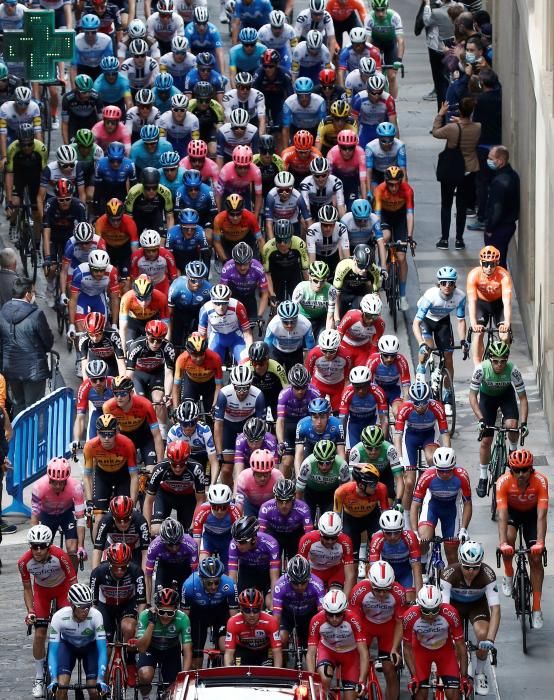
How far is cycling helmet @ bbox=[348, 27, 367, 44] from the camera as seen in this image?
3794 centimetres

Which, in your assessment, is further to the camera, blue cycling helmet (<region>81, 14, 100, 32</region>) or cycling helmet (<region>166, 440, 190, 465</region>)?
blue cycling helmet (<region>81, 14, 100, 32</region>)

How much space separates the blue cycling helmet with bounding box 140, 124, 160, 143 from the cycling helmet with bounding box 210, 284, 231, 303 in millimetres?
5395

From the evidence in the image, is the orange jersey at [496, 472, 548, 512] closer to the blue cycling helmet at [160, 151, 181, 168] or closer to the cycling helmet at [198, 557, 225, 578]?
the cycling helmet at [198, 557, 225, 578]

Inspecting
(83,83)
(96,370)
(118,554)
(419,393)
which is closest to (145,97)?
(83,83)

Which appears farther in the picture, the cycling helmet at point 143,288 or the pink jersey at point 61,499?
the cycling helmet at point 143,288

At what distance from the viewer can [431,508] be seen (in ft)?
87.2

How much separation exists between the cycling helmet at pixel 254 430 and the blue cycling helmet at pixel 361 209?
6.30 m

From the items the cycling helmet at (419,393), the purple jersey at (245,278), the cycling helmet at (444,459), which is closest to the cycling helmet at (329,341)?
the cycling helmet at (419,393)

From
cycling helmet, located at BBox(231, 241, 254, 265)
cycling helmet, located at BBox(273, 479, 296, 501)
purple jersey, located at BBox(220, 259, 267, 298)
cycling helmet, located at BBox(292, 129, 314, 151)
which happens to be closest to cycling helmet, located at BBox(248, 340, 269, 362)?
cycling helmet, located at BBox(231, 241, 254, 265)

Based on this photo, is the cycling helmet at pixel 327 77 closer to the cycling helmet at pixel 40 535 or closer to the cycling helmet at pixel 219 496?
the cycling helmet at pixel 219 496

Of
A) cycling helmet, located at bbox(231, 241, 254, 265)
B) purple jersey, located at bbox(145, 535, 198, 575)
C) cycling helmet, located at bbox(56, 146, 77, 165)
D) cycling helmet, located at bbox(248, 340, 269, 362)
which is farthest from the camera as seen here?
cycling helmet, located at bbox(56, 146, 77, 165)

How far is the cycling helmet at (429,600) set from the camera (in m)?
24.0

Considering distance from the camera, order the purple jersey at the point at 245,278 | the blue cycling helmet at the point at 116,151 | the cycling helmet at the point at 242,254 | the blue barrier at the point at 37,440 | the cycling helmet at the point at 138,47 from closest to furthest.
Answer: the blue barrier at the point at 37,440 < the cycling helmet at the point at 242,254 < the purple jersey at the point at 245,278 < the blue cycling helmet at the point at 116,151 < the cycling helmet at the point at 138,47

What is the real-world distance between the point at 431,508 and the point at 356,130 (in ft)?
36.5
